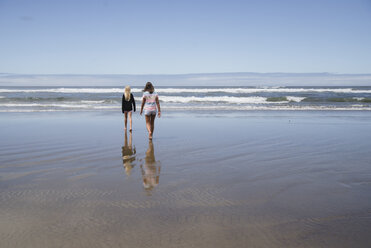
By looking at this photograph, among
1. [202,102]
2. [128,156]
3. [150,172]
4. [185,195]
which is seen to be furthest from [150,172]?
[202,102]

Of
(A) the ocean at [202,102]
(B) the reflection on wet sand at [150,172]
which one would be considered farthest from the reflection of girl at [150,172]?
(A) the ocean at [202,102]

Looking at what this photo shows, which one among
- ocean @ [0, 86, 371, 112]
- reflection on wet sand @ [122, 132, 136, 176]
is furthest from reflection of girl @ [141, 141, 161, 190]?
ocean @ [0, 86, 371, 112]

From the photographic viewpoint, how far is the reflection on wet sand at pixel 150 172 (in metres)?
4.65

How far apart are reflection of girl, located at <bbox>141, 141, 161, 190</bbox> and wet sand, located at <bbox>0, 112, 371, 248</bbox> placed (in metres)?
0.02

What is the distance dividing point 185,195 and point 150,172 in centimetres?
135

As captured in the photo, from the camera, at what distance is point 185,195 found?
4.17 meters

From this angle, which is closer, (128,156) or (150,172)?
(150,172)

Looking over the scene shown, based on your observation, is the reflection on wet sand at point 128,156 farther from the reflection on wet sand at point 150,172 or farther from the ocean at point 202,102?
the ocean at point 202,102

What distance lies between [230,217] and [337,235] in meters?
1.08

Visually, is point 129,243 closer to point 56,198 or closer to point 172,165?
point 56,198

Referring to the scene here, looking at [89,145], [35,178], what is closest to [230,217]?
[35,178]

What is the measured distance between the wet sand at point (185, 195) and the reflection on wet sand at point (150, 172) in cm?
2

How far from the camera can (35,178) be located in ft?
16.1

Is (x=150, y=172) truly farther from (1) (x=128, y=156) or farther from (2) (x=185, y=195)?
(1) (x=128, y=156)
